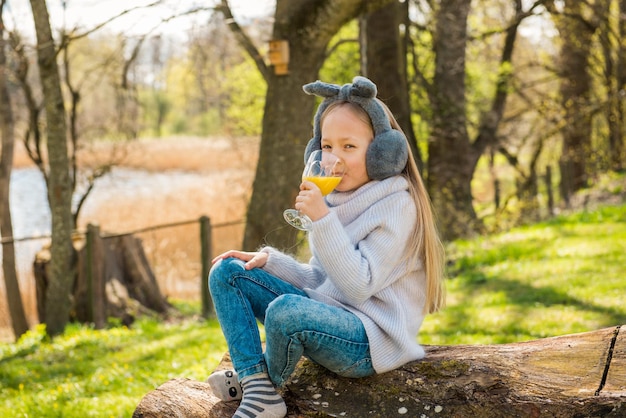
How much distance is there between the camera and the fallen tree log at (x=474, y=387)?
9.04ft

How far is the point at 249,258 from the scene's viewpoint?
3.26m

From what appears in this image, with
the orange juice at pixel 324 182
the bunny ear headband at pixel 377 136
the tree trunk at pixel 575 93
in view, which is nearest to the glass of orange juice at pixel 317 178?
the orange juice at pixel 324 182

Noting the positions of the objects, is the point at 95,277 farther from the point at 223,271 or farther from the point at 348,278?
the point at 348,278

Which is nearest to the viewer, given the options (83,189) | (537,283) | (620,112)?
(537,283)

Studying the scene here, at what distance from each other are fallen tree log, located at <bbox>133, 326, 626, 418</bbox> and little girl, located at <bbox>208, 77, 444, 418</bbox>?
0.32ft

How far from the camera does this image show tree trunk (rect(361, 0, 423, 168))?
9.45 m

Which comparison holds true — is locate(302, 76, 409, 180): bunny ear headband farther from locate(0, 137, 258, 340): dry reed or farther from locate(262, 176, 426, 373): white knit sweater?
locate(0, 137, 258, 340): dry reed

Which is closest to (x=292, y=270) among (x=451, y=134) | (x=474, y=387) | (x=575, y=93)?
(x=474, y=387)

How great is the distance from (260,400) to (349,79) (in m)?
12.4

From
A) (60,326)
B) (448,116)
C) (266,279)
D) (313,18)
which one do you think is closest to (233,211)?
(448,116)

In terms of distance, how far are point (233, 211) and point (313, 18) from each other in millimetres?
10112

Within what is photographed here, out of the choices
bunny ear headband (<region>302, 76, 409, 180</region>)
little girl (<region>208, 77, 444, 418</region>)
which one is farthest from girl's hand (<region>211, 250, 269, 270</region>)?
bunny ear headband (<region>302, 76, 409, 180</region>)

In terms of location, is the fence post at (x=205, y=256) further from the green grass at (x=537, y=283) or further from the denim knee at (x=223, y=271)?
the denim knee at (x=223, y=271)

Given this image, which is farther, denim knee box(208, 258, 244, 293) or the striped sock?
denim knee box(208, 258, 244, 293)
